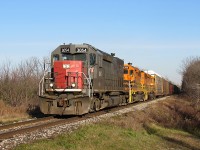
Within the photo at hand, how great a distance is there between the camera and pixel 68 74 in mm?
15305

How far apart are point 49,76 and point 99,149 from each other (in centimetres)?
840

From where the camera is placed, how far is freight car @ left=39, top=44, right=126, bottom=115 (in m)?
14.6

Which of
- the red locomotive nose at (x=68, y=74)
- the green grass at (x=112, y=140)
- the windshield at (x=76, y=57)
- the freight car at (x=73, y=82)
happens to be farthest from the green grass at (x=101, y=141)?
the windshield at (x=76, y=57)

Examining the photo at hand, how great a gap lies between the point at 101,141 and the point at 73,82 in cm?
660

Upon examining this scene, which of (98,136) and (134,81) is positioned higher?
(134,81)

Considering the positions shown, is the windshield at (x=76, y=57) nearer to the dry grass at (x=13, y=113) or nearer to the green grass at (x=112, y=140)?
the dry grass at (x=13, y=113)

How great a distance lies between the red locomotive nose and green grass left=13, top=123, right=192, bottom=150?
13.5ft

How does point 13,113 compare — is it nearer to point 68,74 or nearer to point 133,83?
point 68,74

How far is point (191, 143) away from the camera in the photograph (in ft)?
35.6

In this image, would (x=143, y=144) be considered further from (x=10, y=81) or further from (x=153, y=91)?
(x=153, y=91)

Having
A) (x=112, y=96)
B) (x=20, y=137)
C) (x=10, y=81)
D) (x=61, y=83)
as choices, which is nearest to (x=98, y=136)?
(x=20, y=137)

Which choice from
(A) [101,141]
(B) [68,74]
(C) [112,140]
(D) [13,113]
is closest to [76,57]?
(B) [68,74]

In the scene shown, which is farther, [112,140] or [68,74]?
[68,74]

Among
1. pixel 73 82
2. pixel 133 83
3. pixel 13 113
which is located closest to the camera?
pixel 73 82
